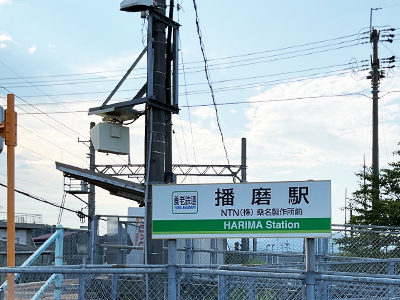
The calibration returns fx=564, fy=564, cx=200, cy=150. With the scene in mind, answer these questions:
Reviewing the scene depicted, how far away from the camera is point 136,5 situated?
10516 mm

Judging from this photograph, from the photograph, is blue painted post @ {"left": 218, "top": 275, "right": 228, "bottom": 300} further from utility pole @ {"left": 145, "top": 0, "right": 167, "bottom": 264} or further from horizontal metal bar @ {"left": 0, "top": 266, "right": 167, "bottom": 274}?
utility pole @ {"left": 145, "top": 0, "right": 167, "bottom": 264}

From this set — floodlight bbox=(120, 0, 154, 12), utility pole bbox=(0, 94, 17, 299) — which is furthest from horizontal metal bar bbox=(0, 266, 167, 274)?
floodlight bbox=(120, 0, 154, 12)

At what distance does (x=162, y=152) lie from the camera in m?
10.4

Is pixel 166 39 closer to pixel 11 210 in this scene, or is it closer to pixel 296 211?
pixel 11 210

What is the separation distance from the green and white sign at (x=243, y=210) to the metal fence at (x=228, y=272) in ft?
0.65

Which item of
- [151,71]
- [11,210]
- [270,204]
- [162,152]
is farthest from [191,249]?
[270,204]

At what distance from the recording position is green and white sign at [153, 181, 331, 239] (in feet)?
17.8

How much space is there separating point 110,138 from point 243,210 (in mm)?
5930

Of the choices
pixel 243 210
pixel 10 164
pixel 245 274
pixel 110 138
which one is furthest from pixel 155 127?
pixel 245 274

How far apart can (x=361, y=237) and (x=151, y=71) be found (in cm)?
944

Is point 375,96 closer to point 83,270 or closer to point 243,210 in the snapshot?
point 243,210

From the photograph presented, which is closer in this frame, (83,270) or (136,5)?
(83,270)

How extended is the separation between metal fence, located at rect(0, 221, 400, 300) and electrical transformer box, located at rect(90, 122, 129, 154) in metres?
1.90

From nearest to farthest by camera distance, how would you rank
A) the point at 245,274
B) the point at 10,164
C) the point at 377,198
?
the point at 245,274 < the point at 10,164 < the point at 377,198
